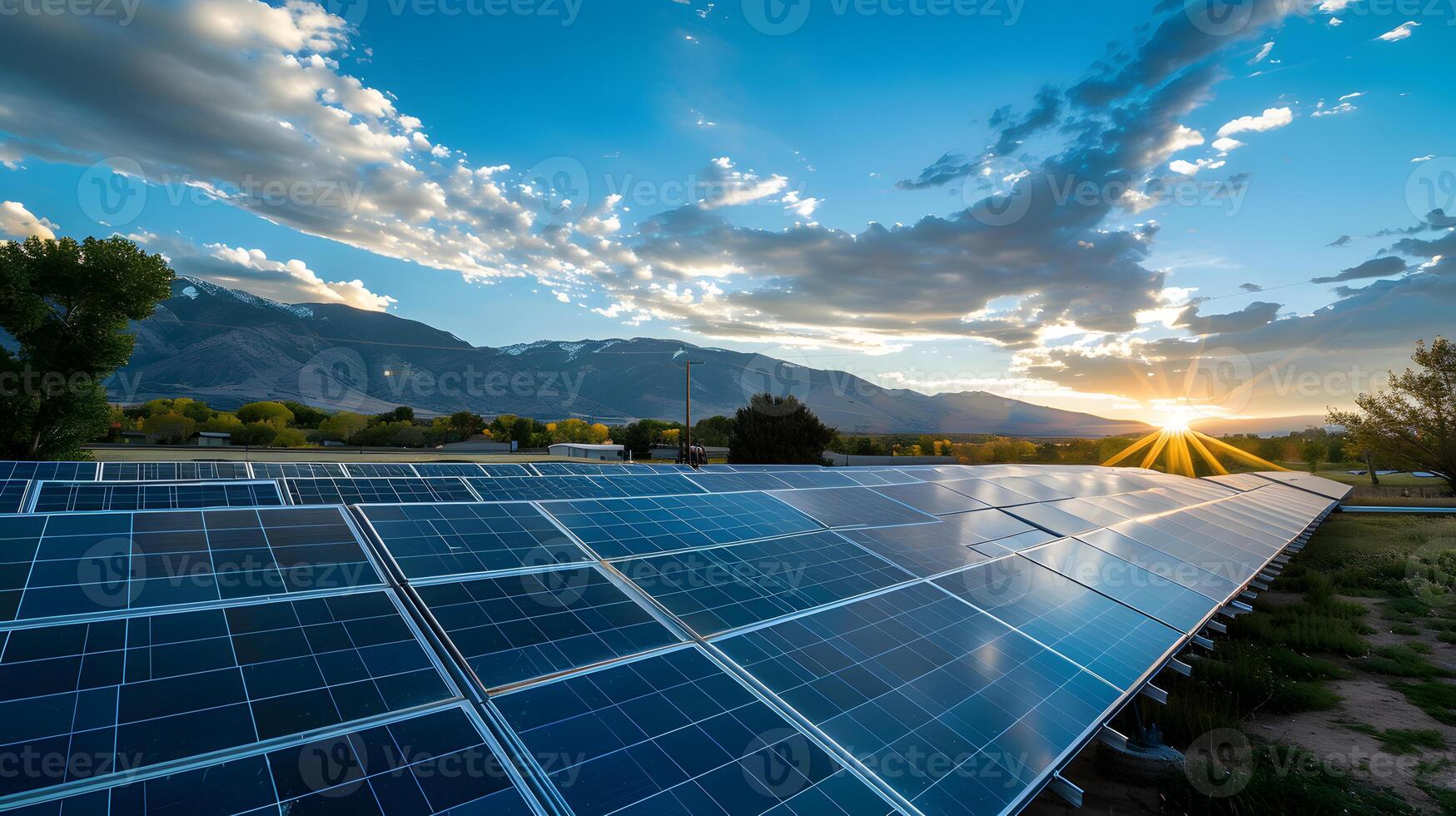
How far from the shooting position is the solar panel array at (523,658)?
4758mm

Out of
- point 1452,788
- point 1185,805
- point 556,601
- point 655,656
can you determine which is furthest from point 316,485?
point 1452,788

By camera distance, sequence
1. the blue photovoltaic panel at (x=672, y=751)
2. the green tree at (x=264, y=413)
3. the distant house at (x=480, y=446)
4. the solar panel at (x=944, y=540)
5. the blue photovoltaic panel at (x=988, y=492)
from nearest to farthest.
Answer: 1. the blue photovoltaic panel at (x=672, y=751)
2. the solar panel at (x=944, y=540)
3. the blue photovoltaic panel at (x=988, y=492)
4. the distant house at (x=480, y=446)
5. the green tree at (x=264, y=413)

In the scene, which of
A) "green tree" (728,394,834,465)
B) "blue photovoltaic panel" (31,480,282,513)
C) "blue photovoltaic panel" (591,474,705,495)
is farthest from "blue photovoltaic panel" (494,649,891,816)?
"green tree" (728,394,834,465)

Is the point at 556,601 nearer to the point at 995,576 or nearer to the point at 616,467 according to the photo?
the point at 995,576

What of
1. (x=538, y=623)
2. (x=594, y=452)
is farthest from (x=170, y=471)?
(x=594, y=452)

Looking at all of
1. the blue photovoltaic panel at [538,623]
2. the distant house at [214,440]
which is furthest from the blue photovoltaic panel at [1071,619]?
the distant house at [214,440]

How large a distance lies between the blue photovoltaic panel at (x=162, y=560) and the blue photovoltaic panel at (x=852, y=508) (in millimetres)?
10648

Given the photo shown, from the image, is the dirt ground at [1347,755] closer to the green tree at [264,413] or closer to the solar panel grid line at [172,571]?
the solar panel grid line at [172,571]

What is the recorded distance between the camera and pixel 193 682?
17.4ft

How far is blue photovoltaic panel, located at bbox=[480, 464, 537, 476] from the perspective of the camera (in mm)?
19734

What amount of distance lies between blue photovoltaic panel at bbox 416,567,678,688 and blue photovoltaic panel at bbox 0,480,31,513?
7332mm
